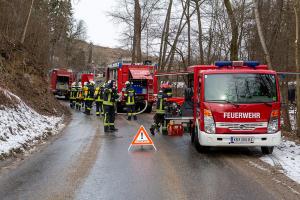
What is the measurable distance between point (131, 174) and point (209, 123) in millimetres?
2887

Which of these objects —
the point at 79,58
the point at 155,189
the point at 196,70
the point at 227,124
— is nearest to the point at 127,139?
the point at 196,70

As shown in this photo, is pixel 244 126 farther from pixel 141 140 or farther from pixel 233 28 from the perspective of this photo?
pixel 233 28

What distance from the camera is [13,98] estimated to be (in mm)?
16609

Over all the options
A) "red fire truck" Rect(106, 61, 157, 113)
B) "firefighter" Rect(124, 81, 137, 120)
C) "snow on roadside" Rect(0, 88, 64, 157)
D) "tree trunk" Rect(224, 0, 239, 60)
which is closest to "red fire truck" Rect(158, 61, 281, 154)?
"snow on roadside" Rect(0, 88, 64, 157)

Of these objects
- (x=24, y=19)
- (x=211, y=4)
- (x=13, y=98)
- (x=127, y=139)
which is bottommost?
(x=127, y=139)

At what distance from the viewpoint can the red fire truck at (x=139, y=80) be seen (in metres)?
25.2

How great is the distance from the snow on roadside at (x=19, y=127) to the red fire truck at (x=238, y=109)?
4843 millimetres

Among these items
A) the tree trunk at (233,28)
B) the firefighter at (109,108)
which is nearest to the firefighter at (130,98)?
the firefighter at (109,108)

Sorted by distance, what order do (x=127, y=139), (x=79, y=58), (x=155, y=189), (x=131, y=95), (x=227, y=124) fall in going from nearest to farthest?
(x=155, y=189)
(x=227, y=124)
(x=127, y=139)
(x=131, y=95)
(x=79, y=58)

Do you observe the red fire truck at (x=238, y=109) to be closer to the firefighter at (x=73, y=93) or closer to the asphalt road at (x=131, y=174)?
the asphalt road at (x=131, y=174)

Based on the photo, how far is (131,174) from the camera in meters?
8.22

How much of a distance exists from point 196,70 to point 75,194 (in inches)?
272

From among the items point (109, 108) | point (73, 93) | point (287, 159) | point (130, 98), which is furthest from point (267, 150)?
point (73, 93)

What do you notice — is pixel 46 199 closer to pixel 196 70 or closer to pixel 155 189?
pixel 155 189
